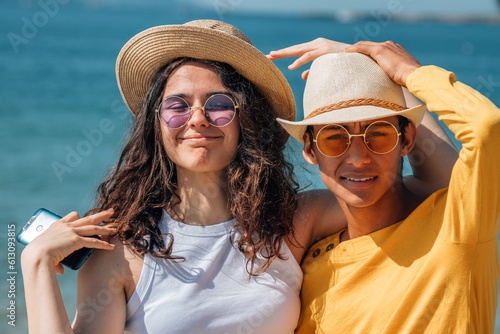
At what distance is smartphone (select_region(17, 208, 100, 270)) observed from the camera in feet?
8.59

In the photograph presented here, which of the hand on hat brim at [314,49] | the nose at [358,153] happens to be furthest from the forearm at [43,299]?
the hand on hat brim at [314,49]

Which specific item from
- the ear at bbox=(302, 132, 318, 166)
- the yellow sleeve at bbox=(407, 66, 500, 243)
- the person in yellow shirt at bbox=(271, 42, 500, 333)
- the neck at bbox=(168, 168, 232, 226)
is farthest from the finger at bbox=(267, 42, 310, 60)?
the yellow sleeve at bbox=(407, 66, 500, 243)

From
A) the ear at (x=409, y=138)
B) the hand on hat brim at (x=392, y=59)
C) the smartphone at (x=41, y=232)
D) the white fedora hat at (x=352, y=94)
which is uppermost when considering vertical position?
the hand on hat brim at (x=392, y=59)

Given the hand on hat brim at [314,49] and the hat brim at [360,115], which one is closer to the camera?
the hat brim at [360,115]

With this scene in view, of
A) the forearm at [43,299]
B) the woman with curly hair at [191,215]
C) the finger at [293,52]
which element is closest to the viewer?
the forearm at [43,299]

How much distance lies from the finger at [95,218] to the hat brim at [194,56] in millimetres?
735

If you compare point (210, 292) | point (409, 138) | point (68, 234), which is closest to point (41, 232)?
point (68, 234)

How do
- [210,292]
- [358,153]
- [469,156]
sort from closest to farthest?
1. [469,156]
2. [358,153]
3. [210,292]

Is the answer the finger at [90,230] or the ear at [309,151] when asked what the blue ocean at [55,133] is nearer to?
the ear at [309,151]

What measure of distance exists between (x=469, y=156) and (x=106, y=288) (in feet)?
5.38

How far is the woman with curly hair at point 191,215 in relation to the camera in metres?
2.65

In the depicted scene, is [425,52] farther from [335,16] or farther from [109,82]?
[335,16]

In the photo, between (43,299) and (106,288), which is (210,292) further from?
(43,299)

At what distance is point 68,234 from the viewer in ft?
8.46
